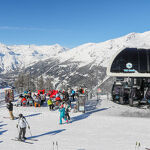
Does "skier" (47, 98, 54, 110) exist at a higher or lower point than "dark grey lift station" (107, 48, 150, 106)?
lower

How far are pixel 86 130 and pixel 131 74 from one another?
838 cm

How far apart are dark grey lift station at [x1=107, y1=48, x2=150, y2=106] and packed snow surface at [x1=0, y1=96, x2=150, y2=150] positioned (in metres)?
1.58

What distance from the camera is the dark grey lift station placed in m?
18.0

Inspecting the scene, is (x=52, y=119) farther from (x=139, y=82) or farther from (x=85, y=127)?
(x=139, y=82)

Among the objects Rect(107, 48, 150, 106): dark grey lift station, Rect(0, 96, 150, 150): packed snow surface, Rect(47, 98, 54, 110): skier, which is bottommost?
Rect(0, 96, 150, 150): packed snow surface

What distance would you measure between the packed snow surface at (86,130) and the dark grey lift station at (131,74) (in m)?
1.58

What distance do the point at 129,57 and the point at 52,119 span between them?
9.44m

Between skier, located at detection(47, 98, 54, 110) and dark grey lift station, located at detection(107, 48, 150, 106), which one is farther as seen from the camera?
dark grey lift station, located at detection(107, 48, 150, 106)

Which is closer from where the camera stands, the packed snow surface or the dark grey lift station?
the packed snow surface

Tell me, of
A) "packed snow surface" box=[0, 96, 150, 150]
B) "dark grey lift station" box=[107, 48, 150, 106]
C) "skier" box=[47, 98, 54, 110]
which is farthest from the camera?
"dark grey lift station" box=[107, 48, 150, 106]

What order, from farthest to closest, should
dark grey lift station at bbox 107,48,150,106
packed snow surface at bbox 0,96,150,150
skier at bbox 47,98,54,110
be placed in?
dark grey lift station at bbox 107,48,150,106 < skier at bbox 47,98,54,110 < packed snow surface at bbox 0,96,150,150

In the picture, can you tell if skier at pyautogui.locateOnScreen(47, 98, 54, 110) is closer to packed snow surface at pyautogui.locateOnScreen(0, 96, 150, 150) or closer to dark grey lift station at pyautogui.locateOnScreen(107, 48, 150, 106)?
packed snow surface at pyautogui.locateOnScreen(0, 96, 150, 150)

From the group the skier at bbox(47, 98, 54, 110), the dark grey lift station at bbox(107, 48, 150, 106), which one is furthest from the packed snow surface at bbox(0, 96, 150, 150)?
the dark grey lift station at bbox(107, 48, 150, 106)

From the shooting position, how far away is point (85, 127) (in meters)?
12.8
